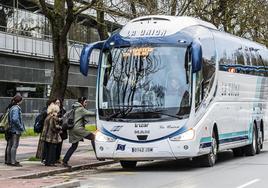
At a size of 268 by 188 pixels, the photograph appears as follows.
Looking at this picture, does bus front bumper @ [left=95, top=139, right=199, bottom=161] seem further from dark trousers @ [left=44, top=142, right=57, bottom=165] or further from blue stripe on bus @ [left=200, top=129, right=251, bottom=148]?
dark trousers @ [left=44, top=142, right=57, bottom=165]

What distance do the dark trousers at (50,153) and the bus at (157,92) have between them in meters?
1.44

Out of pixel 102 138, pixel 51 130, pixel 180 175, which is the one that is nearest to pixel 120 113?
pixel 102 138

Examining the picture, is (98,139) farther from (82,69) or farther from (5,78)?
(5,78)

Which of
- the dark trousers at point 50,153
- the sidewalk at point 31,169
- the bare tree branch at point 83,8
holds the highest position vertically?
the bare tree branch at point 83,8

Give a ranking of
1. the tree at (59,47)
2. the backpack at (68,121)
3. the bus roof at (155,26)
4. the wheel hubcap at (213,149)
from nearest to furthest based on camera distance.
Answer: the bus roof at (155,26) < the backpack at (68,121) < the wheel hubcap at (213,149) < the tree at (59,47)

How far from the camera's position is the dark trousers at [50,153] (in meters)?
17.1


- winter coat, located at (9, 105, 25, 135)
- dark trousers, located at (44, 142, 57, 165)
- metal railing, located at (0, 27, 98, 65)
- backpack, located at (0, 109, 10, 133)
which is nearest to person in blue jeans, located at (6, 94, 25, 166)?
winter coat, located at (9, 105, 25, 135)

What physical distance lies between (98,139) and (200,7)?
14.1 meters

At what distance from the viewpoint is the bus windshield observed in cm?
1603

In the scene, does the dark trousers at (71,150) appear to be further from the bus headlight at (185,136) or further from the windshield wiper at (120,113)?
the bus headlight at (185,136)

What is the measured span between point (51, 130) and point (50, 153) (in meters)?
0.67

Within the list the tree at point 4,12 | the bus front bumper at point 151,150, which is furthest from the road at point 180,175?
the tree at point 4,12

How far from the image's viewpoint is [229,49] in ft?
64.5

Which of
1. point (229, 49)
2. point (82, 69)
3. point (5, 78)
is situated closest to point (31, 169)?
point (82, 69)
